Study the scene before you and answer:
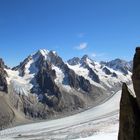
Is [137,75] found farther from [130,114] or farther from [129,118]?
[129,118]

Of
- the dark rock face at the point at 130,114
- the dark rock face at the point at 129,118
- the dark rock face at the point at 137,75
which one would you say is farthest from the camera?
the dark rock face at the point at 129,118

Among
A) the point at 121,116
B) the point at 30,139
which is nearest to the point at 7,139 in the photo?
the point at 30,139

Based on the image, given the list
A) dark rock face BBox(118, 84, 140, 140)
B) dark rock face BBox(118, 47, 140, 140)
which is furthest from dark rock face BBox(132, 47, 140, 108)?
dark rock face BBox(118, 84, 140, 140)

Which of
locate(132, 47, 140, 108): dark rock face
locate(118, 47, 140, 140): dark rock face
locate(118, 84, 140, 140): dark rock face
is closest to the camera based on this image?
locate(132, 47, 140, 108): dark rock face

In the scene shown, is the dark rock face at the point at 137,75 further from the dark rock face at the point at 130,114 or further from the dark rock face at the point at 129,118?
the dark rock face at the point at 129,118

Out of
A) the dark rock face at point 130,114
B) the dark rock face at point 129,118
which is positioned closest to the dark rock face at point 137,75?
the dark rock face at point 130,114

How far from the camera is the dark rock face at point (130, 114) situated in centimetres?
2526

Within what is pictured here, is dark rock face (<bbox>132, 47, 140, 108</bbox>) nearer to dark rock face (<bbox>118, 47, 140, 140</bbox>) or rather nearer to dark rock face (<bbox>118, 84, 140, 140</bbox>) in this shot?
dark rock face (<bbox>118, 47, 140, 140</bbox>)

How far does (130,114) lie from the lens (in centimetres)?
2595

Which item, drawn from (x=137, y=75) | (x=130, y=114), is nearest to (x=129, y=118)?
(x=130, y=114)

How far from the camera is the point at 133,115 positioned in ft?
84.8

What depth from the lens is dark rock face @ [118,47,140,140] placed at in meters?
25.3

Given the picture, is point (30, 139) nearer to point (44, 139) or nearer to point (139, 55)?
point (44, 139)

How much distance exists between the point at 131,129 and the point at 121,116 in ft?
4.26
